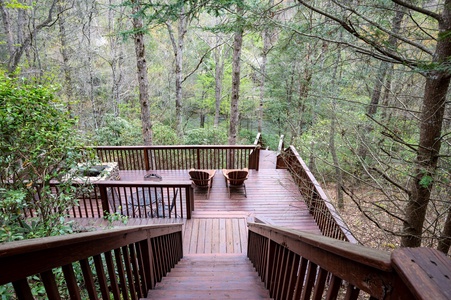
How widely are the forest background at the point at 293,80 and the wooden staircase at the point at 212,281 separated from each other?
1544 mm

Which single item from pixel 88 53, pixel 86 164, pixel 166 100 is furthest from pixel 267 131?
pixel 86 164

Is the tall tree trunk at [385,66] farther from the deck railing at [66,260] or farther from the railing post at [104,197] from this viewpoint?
the railing post at [104,197]

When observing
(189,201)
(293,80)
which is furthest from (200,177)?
(293,80)

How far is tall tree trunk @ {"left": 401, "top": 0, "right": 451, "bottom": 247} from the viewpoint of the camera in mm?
2393

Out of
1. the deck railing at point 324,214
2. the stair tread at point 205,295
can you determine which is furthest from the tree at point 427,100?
→ the stair tread at point 205,295

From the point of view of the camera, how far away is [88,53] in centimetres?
A: 1212

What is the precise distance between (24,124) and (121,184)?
2068 mm

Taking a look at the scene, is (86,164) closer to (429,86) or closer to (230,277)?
(230,277)

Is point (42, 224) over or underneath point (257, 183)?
over

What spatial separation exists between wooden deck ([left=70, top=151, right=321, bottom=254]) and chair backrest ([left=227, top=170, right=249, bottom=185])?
0.33 metres

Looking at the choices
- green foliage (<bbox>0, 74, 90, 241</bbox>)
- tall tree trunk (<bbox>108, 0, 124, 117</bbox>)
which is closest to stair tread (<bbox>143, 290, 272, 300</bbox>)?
green foliage (<bbox>0, 74, 90, 241</bbox>)

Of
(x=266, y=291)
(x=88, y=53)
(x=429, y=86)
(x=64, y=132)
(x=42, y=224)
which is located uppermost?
(x=88, y=53)

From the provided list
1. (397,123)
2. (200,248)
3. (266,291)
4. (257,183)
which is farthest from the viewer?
(257,183)

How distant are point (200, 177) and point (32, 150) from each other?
3.95 m
